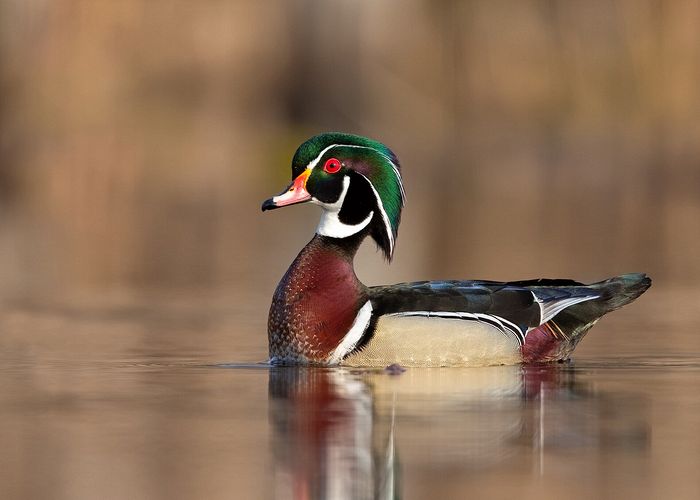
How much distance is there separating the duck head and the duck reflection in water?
0.96m

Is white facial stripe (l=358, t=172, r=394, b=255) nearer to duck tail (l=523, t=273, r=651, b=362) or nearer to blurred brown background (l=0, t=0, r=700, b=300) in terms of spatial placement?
duck tail (l=523, t=273, r=651, b=362)

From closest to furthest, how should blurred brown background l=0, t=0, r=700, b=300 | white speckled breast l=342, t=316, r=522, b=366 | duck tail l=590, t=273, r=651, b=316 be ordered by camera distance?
1. white speckled breast l=342, t=316, r=522, b=366
2. duck tail l=590, t=273, r=651, b=316
3. blurred brown background l=0, t=0, r=700, b=300

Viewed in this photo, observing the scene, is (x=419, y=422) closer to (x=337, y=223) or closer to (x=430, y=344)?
(x=430, y=344)

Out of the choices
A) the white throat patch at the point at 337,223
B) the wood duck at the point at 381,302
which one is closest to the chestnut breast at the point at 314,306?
the wood duck at the point at 381,302

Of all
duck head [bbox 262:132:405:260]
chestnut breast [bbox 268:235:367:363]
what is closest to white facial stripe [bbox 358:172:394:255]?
duck head [bbox 262:132:405:260]

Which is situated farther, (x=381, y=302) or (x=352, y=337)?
(x=381, y=302)

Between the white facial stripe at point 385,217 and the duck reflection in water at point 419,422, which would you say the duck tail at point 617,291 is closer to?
the duck reflection in water at point 419,422

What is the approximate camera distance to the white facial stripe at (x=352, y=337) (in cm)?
892

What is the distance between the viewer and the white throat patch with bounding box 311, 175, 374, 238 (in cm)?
944

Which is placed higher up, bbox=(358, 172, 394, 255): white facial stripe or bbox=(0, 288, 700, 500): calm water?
bbox=(358, 172, 394, 255): white facial stripe

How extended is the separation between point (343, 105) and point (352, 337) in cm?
1413

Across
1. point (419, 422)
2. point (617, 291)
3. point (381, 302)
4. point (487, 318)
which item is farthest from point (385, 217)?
point (419, 422)

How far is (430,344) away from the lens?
8.95 meters

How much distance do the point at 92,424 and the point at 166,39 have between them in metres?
15.2
